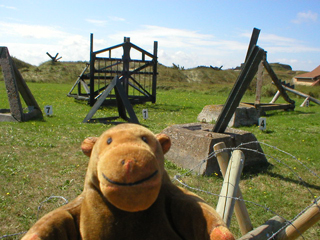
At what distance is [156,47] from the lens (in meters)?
15.0

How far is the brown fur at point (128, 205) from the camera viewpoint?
1.68 meters

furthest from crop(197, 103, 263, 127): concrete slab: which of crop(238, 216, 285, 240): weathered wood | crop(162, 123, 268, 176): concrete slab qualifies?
crop(238, 216, 285, 240): weathered wood

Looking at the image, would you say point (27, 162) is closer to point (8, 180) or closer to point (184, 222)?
point (8, 180)

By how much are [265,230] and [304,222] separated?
1.07ft

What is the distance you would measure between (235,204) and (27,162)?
13.1 ft

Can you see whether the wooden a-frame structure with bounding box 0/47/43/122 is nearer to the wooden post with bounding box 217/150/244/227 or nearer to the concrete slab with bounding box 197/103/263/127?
the concrete slab with bounding box 197/103/263/127

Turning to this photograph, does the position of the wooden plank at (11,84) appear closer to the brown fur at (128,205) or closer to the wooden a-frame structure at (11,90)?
the wooden a-frame structure at (11,90)

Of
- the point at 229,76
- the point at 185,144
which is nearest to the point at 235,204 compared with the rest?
the point at 185,144

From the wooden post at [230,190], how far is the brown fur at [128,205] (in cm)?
66

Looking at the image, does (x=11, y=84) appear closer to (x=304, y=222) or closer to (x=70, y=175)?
(x=70, y=175)

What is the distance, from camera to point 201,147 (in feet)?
16.6

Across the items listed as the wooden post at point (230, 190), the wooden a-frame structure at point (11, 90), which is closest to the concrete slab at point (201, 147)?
the wooden post at point (230, 190)

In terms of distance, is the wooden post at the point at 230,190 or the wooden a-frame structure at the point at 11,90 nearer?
the wooden post at the point at 230,190

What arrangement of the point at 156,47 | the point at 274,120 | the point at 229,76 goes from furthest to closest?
1. the point at 229,76
2. the point at 156,47
3. the point at 274,120
